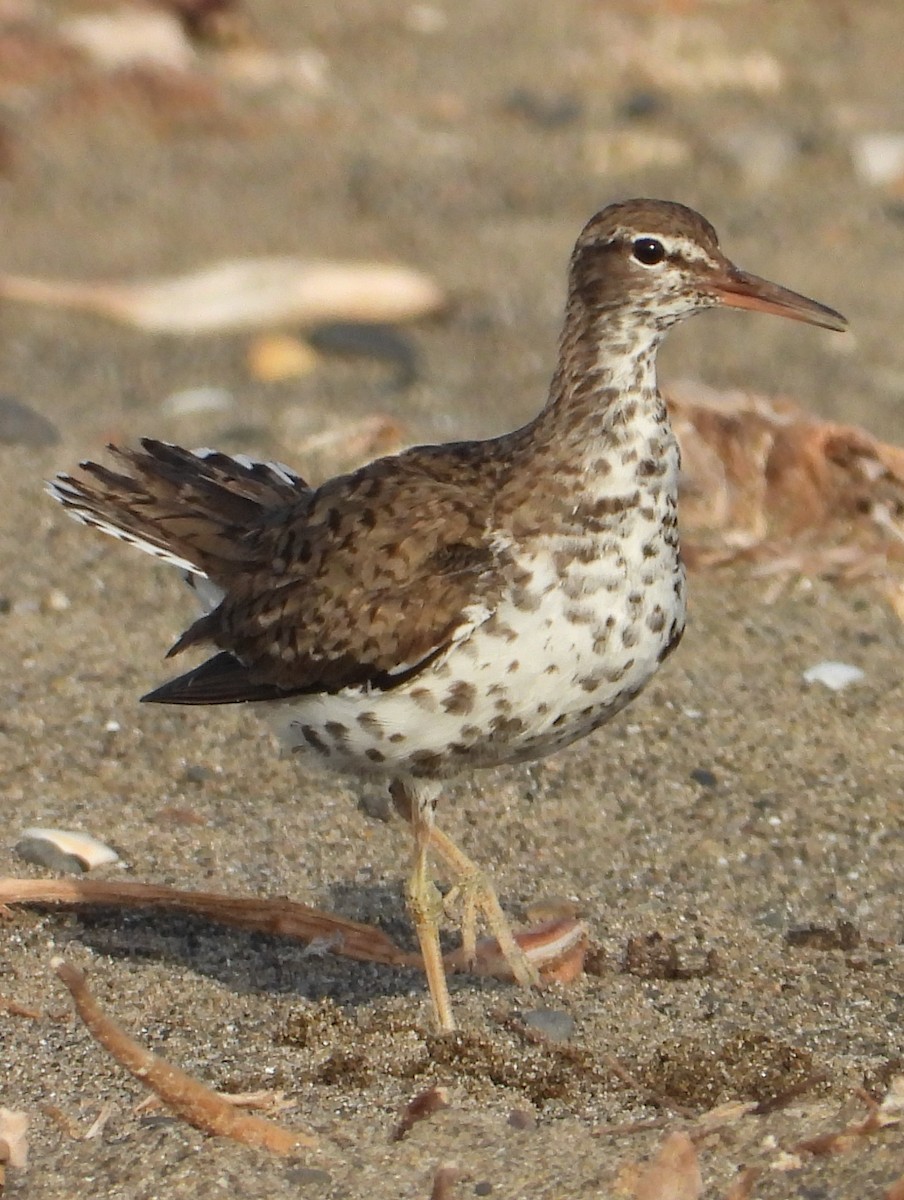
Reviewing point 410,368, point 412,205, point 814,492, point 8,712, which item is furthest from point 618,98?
point 8,712

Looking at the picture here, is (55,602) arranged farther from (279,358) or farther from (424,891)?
(279,358)

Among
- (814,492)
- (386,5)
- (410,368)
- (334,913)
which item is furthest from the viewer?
(386,5)

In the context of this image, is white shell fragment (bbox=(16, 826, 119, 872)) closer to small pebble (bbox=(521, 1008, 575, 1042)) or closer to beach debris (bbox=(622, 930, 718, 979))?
small pebble (bbox=(521, 1008, 575, 1042))

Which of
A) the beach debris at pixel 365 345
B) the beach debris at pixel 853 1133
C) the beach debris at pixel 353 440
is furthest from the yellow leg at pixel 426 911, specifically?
the beach debris at pixel 365 345

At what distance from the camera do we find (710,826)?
22.0 ft

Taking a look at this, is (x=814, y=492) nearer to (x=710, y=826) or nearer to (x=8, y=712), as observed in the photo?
(x=710, y=826)

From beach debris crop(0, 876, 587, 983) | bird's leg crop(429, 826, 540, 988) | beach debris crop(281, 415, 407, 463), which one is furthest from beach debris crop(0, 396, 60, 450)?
bird's leg crop(429, 826, 540, 988)

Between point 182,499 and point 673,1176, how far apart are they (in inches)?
112

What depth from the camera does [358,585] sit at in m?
5.68

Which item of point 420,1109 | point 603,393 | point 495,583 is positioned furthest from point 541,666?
point 420,1109

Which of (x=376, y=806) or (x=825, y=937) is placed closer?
(x=825, y=937)

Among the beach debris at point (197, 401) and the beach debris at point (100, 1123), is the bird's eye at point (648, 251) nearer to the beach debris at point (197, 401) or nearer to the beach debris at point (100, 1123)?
the beach debris at point (100, 1123)

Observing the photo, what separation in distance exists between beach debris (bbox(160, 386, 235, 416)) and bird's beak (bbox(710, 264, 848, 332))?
5.06 metres

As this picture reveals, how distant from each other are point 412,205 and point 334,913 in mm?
8697
